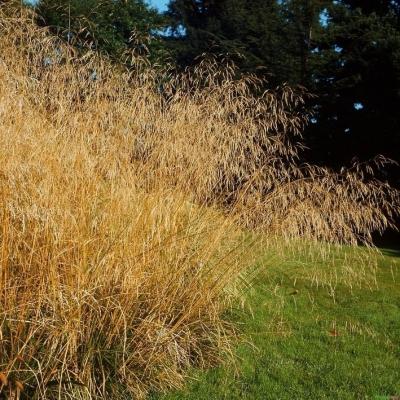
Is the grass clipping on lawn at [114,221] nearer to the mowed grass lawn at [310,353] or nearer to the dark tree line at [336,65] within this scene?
the mowed grass lawn at [310,353]

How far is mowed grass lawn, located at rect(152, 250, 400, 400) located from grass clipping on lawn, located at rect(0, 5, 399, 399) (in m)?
0.19

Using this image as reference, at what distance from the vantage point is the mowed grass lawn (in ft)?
9.09

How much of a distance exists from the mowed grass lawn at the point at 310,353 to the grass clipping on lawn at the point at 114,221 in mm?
186

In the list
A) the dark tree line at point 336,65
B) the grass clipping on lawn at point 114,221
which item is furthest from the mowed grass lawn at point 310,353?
the dark tree line at point 336,65

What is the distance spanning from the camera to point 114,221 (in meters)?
2.68

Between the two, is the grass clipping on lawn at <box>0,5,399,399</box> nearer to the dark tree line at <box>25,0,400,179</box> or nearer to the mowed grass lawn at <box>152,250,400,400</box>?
the mowed grass lawn at <box>152,250,400,400</box>

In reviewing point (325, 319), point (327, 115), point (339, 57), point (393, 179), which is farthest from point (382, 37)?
point (325, 319)

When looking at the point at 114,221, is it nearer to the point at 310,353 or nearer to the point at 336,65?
the point at 310,353

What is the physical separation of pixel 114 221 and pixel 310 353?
1538 mm

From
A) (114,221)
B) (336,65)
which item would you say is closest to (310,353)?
(114,221)

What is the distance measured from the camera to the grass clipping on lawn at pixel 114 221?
2.24 meters

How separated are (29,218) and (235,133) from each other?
73.5 inches

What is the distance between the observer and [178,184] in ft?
10.8

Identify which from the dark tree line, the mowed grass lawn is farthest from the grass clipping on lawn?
the dark tree line
